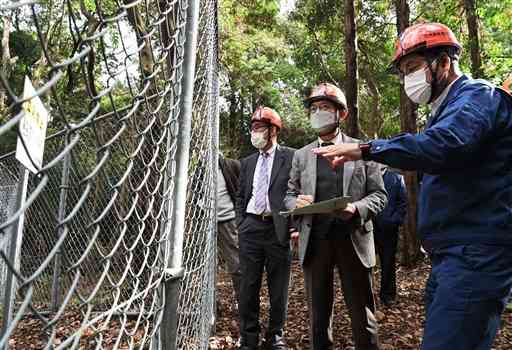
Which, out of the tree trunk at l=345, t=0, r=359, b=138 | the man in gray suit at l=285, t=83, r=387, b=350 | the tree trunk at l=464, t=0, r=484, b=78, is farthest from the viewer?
the tree trunk at l=464, t=0, r=484, b=78

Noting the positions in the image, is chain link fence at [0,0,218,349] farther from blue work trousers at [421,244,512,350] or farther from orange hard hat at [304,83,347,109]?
blue work trousers at [421,244,512,350]

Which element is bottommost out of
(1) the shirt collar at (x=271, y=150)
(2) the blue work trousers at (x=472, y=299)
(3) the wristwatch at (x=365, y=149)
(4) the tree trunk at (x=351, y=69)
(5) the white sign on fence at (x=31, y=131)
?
(2) the blue work trousers at (x=472, y=299)

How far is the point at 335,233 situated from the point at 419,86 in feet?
4.35

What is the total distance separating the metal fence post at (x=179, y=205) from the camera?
1.43 meters

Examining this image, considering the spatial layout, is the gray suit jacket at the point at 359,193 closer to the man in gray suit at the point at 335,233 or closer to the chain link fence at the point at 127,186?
the man in gray suit at the point at 335,233

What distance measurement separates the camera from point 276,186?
407 centimetres

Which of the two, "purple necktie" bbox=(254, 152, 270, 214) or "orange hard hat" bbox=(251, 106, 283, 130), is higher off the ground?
"orange hard hat" bbox=(251, 106, 283, 130)

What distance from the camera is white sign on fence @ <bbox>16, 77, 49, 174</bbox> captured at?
604mm

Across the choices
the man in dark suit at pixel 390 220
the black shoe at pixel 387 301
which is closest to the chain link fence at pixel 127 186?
the black shoe at pixel 387 301

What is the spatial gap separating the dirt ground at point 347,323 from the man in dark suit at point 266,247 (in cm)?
50

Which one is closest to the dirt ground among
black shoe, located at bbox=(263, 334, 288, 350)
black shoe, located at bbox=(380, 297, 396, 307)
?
black shoe, located at bbox=(380, 297, 396, 307)

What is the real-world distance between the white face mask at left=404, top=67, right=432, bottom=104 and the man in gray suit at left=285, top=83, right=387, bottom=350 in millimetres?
979

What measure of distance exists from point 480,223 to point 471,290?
28cm

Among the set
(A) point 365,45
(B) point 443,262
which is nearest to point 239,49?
(A) point 365,45
